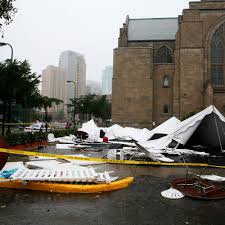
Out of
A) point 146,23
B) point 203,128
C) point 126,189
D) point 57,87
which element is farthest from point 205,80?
point 57,87

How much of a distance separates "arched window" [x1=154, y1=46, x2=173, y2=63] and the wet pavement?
49.0 metres

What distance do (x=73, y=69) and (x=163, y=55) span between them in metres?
69.8

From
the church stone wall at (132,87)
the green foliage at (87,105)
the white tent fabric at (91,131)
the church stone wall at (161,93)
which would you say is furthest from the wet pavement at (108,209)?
the green foliage at (87,105)

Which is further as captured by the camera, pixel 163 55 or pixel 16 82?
pixel 163 55

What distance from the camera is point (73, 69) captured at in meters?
120

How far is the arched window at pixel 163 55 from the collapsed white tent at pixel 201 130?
3895cm

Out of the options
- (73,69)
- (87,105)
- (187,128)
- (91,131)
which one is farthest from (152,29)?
(73,69)

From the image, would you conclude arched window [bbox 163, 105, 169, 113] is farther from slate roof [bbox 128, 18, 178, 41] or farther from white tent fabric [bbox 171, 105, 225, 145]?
white tent fabric [bbox 171, 105, 225, 145]

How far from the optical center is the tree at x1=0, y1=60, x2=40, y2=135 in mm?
21791

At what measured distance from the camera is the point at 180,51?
149 ft

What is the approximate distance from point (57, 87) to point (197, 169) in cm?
11709

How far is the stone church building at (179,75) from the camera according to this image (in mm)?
44812

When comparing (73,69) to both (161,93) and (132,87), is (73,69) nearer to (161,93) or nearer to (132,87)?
(132,87)

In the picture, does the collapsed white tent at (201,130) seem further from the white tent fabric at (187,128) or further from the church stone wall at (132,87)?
the church stone wall at (132,87)
